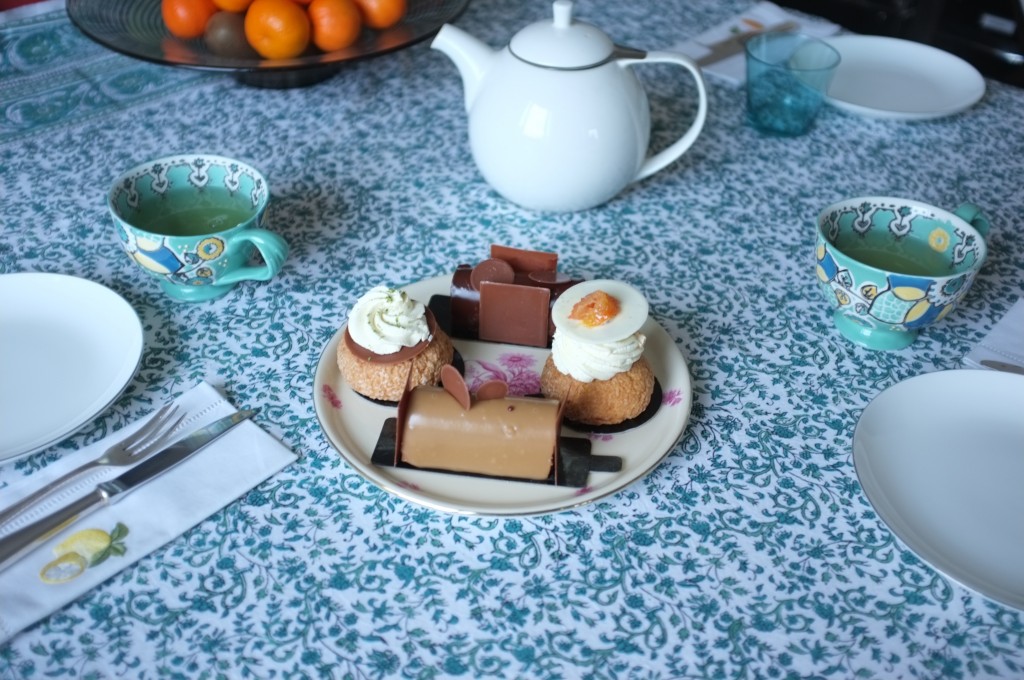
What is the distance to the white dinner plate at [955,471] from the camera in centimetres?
67

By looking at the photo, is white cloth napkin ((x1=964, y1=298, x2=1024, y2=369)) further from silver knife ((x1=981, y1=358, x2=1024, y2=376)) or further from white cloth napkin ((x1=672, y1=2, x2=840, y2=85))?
white cloth napkin ((x1=672, y1=2, x2=840, y2=85))

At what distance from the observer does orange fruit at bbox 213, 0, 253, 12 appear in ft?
3.81

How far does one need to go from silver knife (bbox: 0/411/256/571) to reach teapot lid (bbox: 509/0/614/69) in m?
0.53

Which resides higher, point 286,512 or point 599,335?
point 599,335

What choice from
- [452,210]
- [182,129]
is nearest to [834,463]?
[452,210]

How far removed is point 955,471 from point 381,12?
A: 98cm

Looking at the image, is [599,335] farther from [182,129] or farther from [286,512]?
[182,129]

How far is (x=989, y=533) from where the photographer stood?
69 cm

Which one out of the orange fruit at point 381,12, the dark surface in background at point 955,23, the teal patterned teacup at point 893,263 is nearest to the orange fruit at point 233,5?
the orange fruit at point 381,12

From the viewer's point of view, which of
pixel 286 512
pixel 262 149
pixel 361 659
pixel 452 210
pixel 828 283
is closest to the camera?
pixel 361 659

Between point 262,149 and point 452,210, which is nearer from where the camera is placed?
point 452,210

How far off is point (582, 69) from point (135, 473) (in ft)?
2.12

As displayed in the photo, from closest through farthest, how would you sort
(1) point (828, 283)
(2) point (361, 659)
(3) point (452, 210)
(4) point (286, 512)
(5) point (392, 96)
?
(2) point (361, 659)
(4) point (286, 512)
(1) point (828, 283)
(3) point (452, 210)
(5) point (392, 96)

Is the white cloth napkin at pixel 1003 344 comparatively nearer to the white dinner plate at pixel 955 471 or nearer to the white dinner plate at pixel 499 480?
the white dinner plate at pixel 955 471
